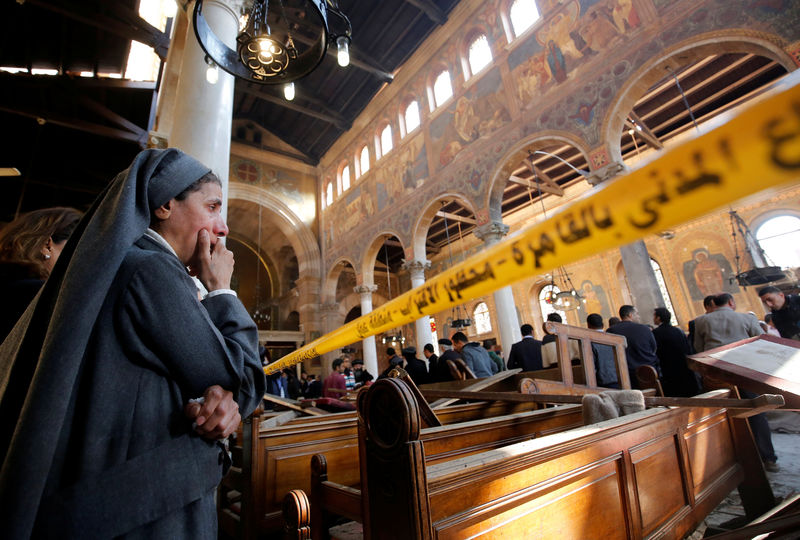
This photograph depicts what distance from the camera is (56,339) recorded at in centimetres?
63

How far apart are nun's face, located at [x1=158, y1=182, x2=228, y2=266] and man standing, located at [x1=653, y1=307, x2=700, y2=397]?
468cm

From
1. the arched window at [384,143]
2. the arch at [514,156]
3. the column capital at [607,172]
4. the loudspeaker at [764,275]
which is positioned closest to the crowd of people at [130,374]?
the column capital at [607,172]

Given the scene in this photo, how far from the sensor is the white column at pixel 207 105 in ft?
11.2

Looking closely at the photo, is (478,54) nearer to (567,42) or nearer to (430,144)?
(430,144)

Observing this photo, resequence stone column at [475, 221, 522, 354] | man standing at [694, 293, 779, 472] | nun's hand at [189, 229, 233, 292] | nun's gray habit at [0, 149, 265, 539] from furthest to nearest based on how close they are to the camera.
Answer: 1. stone column at [475, 221, 522, 354]
2. man standing at [694, 293, 779, 472]
3. nun's hand at [189, 229, 233, 292]
4. nun's gray habit at [0, 149, 265, 539]

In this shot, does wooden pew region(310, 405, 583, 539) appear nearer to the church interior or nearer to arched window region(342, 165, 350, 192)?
the church interior

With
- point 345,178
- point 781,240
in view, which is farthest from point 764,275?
point 345,178

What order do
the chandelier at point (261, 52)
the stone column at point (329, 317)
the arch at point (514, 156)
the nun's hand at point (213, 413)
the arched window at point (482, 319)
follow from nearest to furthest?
the nun's hand at point (213, 413), the chandelier at point (261, 52), the arch at point (514, 156), the stone column at point (329, 317), the arched window at point (482, 319)

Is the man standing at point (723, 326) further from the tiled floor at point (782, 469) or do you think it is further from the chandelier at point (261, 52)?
the chandelier at point (261, 52)

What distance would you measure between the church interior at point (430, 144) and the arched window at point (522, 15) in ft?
0.18

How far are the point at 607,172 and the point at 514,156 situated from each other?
1996 millimetres

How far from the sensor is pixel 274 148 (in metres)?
13.9

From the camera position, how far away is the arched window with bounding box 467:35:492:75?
28.2 feet

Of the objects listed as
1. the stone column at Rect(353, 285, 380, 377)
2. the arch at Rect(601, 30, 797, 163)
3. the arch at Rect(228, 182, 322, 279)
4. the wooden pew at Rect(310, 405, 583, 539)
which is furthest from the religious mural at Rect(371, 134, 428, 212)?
the wooden pew at Rect(310, 405, 583, 539)
